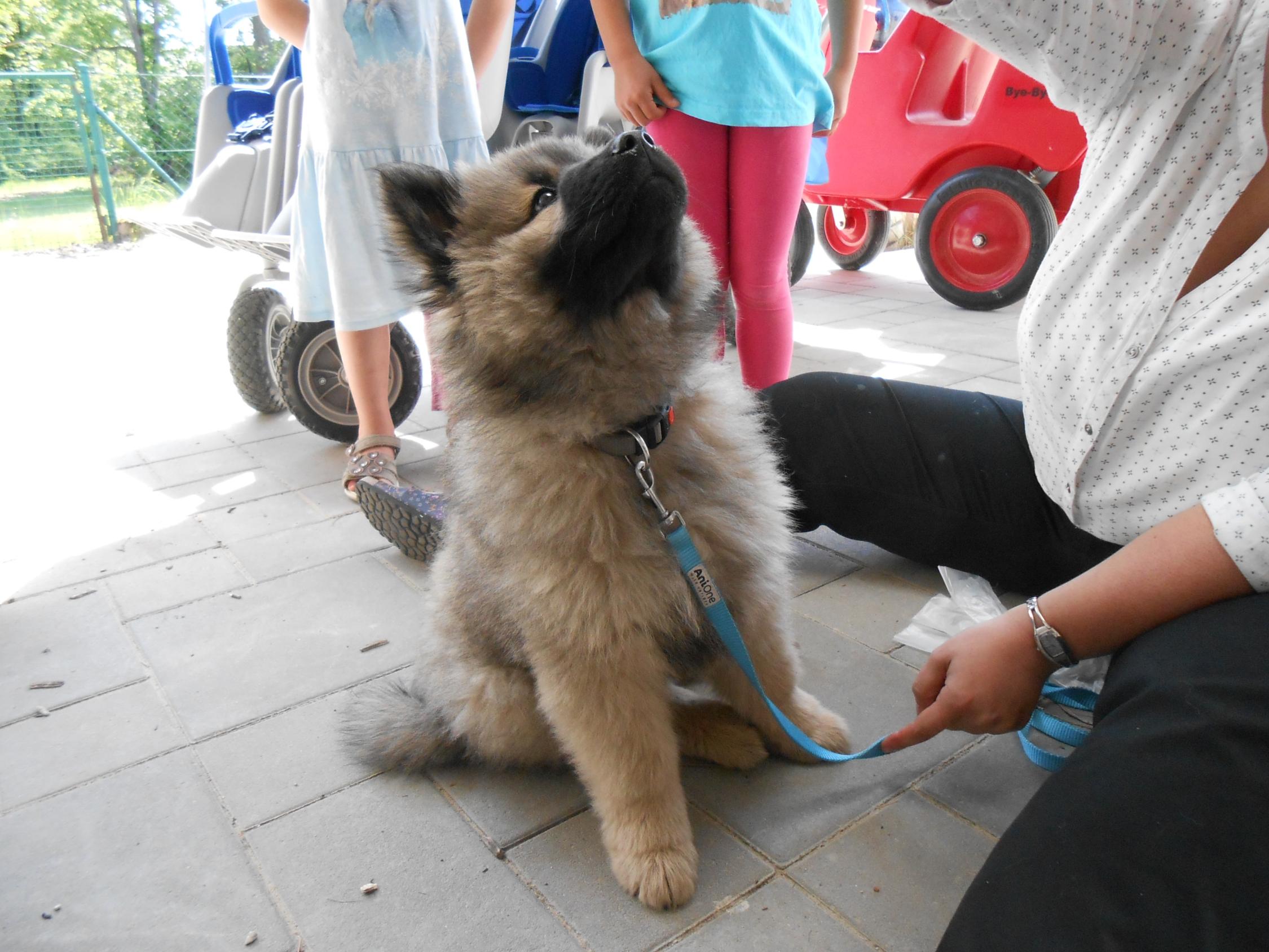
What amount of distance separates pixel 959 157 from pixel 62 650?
193 inches

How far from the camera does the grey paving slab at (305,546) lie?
254cm

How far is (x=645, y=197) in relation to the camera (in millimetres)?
1386

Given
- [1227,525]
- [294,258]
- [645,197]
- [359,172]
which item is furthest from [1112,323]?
[294,258]

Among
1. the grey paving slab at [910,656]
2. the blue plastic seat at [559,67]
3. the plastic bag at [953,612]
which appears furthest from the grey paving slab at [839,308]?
the grey paving slab at [910,656]

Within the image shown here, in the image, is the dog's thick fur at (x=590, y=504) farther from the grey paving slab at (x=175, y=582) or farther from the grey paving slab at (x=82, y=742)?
the grey paving slab at (x=175, y=582)

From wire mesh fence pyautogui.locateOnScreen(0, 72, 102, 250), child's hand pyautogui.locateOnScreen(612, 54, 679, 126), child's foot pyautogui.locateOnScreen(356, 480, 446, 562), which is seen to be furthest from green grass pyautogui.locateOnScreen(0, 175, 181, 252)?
child's hand pyautogui.locateOnScreen(612, 54, 679, 126)

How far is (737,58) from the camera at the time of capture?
2.32 metres

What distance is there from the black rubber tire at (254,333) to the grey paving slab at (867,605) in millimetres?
2392

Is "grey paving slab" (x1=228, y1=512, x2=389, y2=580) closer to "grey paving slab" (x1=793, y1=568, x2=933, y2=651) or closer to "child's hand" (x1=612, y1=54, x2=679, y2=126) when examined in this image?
"grey paving slab" (x1=793, y1=568, x2=933, y2=651)

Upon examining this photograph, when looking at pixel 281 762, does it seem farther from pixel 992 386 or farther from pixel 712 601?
pixel 992 386

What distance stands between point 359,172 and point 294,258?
0.41m

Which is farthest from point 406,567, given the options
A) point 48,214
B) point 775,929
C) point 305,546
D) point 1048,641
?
point 48,214

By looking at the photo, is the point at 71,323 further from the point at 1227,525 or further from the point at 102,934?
the point at 1227,525

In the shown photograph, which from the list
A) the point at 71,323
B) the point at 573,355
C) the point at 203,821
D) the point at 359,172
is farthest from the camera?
the point at 71,323
